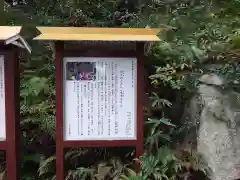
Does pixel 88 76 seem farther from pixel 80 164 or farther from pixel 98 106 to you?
pixel 80 164

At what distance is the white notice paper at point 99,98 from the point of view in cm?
430

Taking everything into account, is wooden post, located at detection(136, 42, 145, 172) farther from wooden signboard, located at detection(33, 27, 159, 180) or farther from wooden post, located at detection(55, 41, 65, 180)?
wooden post, located at detection(55, 41, 65, 180)

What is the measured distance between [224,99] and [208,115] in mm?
281

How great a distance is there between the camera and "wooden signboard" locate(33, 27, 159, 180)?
4285mm

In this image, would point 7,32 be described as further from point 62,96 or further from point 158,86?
point 158,86

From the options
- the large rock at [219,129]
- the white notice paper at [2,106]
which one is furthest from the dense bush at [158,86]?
the white notice paper at [2,106]

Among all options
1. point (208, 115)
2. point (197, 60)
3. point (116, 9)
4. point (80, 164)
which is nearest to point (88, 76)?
point (80, 164)

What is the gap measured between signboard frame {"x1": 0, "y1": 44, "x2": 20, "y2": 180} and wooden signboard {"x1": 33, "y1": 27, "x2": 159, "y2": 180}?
488 mm

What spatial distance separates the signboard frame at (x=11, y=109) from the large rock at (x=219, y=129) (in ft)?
7.35

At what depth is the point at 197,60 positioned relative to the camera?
18.3ft

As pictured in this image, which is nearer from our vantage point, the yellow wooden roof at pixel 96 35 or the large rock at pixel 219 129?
the yellow wooden roof at pixel 96 35

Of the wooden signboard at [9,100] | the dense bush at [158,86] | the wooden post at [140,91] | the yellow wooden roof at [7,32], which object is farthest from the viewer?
the dense bush at [158,86]

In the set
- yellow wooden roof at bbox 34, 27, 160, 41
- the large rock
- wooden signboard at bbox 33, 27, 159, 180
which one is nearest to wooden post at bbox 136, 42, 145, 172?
wooden signboard at bbox 33, 27, 159, 180

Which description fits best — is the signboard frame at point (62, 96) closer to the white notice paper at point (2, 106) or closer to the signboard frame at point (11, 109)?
the signboard frame at point (11, 109)
